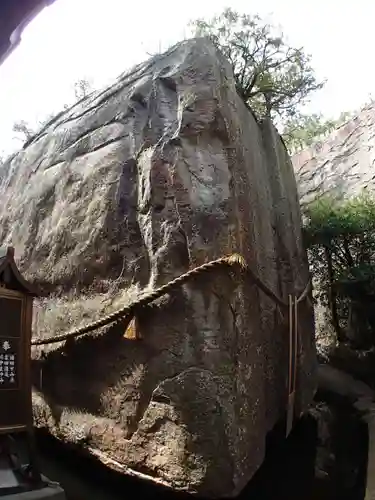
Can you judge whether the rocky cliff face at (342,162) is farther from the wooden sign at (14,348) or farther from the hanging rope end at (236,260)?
the wooden sign at (14,348)

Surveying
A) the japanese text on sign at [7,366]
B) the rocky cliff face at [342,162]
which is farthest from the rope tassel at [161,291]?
the rocky cliff face at [342,162]

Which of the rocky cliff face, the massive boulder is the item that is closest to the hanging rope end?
the massive boulder

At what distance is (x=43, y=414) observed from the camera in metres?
4.54

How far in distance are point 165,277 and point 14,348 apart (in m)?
1.18

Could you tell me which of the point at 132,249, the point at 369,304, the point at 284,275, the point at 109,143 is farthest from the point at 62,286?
the point at 369,304

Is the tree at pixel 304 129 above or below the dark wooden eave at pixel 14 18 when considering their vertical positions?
above

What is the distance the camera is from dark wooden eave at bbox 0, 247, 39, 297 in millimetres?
3680

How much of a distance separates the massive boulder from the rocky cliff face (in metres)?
3.63

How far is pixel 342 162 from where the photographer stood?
964 centimetres

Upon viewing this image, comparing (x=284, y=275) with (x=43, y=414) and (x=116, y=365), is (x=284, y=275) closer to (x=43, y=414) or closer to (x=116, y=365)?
(x=116, y=365)

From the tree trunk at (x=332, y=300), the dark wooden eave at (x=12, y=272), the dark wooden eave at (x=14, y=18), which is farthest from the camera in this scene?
the tree trunk at (x=332, y=300)

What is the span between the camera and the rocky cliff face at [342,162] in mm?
8867

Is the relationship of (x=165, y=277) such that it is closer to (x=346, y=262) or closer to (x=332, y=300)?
(x=346, y=262)

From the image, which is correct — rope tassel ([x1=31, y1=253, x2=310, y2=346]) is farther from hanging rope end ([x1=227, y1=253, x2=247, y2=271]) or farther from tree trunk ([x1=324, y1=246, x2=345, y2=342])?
tree trunk ([x1=324, y1=246, x2=345, y2=342])
